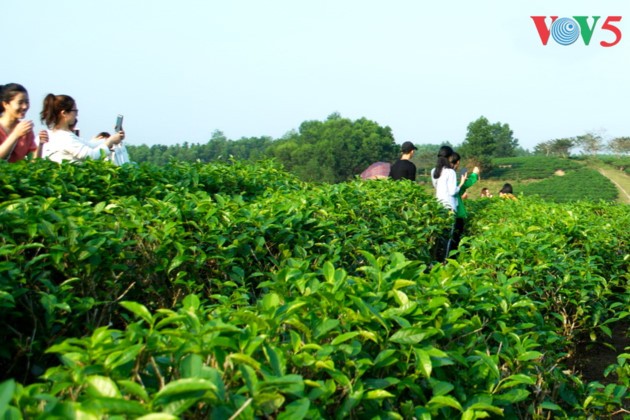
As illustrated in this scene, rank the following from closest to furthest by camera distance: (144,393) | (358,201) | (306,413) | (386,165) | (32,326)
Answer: (144,393), (306,413), (32,326), (358,201), (386,165)

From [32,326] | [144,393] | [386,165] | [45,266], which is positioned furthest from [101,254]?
[386,165]

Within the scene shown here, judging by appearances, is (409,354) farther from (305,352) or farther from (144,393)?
(144,393)

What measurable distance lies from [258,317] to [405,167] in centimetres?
635

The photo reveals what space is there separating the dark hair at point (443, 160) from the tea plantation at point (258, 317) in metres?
2.71

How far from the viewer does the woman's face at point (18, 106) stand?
4402 mm

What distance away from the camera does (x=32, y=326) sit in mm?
2162

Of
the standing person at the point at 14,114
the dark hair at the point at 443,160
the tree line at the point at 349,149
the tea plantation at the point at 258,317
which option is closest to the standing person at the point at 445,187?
the dark hair at the point at 443,160

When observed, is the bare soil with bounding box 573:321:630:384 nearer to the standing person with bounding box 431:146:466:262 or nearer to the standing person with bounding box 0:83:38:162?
the standing person with bounding box 431:146:466:262

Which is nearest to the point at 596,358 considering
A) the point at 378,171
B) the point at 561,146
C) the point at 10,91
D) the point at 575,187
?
the point at 10,91

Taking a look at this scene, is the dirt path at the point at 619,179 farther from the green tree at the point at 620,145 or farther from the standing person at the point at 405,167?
the standing person at the point at 405,167

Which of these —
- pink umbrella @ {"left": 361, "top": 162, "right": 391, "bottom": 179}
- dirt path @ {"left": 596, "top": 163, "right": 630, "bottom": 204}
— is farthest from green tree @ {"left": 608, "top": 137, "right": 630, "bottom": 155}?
pink umbrella @ {"left": 361, "top": 162, "right": 391, "bottom": 179}

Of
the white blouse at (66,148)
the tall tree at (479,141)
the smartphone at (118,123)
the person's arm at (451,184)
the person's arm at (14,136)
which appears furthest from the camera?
the tall tree at (479,141)

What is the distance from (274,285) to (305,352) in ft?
1.76

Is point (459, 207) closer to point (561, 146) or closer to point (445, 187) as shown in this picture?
point (445, 187)
